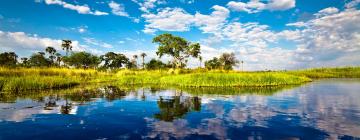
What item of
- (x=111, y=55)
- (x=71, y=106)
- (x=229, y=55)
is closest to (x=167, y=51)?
(x=229, y=55)

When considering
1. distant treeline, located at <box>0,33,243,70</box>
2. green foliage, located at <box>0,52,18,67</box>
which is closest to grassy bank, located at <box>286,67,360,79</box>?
distant treeline, located at <box>0,33,243,70</box>

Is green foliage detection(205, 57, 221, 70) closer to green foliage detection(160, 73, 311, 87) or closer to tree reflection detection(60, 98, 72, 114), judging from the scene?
green foliage detection(160, 73, 311, 87)

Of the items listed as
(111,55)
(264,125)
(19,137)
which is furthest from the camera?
(111,55)

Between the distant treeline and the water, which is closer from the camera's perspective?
the water

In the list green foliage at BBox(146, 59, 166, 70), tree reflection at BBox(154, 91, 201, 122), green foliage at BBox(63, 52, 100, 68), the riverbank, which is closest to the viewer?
tree reflection at BBox(154, 91, 201, 122)

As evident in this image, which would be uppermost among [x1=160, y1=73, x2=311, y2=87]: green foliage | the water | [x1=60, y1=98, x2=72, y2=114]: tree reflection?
[x1=160, y1=73, x2=311, y2=87]: green foliage

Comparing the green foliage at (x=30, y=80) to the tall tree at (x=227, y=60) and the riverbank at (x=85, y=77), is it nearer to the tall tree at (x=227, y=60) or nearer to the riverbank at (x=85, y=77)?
the riverbank at (x=85, y=77)

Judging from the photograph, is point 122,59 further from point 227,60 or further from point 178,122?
point 178,122

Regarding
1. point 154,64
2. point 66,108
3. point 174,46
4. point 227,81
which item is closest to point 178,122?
point 66,108

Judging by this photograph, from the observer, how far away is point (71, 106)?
1675 centimetres

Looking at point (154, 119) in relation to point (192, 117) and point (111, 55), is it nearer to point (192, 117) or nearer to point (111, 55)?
point (192, 117)

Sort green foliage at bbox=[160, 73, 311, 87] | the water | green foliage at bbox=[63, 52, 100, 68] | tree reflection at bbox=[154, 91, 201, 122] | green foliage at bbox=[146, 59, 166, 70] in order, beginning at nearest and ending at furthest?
the water < tree reflection at bbox=[154, 91, 201, 122] < green foliage at bbox=[160, 73, 311, 87] < green foliage at bbox=[63, 52, 100, 68] < green foliage at bbox=[146, 59, 166, 70]

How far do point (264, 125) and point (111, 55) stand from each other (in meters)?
113

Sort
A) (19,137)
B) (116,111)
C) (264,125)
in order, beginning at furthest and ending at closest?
(116,111)
(264,125)
(19,137)
